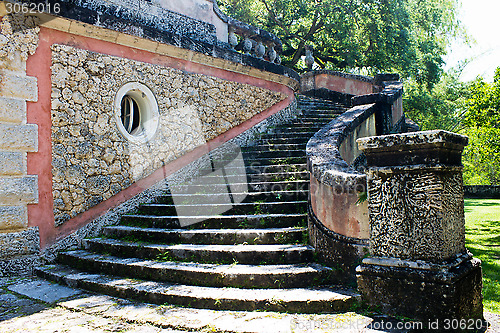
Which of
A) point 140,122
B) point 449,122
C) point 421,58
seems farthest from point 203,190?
point 449,122

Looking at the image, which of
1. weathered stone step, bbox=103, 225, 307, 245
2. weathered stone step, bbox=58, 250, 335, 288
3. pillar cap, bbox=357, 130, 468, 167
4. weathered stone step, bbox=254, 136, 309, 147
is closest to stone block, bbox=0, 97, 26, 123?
weathered stone step, bbox=103, 225, 307, 245

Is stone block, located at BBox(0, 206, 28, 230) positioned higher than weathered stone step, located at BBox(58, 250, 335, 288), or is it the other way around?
stone block, located at BBox(0, 206, 28, 230)

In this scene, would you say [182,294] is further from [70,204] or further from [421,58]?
[421,58]

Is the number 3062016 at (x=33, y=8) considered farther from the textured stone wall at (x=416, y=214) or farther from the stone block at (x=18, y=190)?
the textured stone wall at (x=416, y=214)

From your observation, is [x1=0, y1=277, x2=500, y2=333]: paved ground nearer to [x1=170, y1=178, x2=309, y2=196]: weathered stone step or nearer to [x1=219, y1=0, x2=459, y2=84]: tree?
[x1=170, y1=178, x2=309, y2=196]: weathered stone step

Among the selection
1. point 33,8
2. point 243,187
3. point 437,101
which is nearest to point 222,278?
point 243,187

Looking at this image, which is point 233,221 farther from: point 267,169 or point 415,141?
point 415,141

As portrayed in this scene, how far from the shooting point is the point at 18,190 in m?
4.75

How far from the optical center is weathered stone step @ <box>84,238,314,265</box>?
3.90 meters

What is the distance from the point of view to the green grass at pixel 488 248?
135 inches

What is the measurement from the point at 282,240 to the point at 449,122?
65.2 feet

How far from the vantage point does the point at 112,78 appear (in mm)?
5676

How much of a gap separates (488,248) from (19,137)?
6.91 metres

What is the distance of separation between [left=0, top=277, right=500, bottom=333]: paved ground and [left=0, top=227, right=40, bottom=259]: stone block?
3.29 ft
